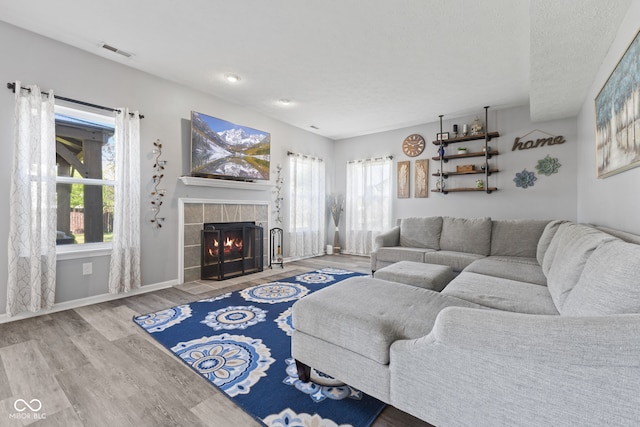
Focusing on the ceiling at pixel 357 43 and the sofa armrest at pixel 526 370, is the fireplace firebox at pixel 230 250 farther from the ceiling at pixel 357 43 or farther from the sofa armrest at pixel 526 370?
the sofa armrest at pixel 526 370

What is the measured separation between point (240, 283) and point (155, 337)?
5.11 feet

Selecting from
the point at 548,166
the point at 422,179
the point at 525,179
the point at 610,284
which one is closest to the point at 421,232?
the point at 422,179

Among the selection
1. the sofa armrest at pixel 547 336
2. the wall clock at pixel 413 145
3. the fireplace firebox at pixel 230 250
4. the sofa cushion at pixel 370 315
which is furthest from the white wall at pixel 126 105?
the sofa armrest at pixel 547 336

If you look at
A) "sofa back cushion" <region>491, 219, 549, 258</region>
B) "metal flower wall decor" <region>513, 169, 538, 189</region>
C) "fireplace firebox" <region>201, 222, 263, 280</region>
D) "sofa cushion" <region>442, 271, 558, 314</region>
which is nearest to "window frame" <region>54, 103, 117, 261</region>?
"fireplace firebox" <region>201, 222, 263, 280</region>

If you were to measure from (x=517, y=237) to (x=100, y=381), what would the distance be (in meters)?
4.24

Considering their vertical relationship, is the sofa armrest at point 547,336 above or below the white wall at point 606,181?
below

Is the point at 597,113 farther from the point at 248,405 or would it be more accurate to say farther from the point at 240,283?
the point at 240,283

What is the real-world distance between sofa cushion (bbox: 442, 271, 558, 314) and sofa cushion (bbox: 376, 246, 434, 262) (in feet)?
4.87

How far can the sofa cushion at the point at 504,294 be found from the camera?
166cm

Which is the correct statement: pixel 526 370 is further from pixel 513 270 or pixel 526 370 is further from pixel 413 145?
pixel 413 145

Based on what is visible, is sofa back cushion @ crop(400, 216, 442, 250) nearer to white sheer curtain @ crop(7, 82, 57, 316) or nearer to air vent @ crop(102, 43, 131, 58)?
air vent @ crop(102, 43, 131, 58)

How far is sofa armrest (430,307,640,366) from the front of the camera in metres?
0.77

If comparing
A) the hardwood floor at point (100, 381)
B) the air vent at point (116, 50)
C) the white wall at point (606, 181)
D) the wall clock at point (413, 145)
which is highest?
the air vent at point (116, 50)

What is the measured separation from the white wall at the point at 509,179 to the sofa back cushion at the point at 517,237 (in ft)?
2.66
